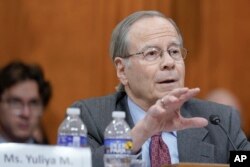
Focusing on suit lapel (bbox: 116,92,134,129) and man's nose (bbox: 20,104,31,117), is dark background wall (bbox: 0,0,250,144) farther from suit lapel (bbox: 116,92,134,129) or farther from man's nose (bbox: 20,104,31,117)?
suit lapel (bbox: 116,92,134,129)

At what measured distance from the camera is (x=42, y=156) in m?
1.77

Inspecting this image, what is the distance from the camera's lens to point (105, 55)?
4.29 metres

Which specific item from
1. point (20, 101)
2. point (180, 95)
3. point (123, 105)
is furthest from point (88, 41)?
point (180, 95)

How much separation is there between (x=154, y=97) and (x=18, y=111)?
112cm

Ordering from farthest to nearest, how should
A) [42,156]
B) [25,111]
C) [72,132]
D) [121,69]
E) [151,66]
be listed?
[25,111] → [121,69] → [151,66] → [72,132] → [42,156]

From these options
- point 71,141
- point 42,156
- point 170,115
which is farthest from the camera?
point 170,115

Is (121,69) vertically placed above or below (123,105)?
above

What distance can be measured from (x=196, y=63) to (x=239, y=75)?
1.13ft

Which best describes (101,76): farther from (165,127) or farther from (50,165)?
(50,165)

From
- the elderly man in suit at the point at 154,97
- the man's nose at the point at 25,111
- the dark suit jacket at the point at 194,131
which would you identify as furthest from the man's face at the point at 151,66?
the man's nose at the point at 25,111

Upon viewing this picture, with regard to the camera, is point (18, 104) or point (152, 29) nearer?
point (152, 29)

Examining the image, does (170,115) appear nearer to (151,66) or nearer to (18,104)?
(151,66)

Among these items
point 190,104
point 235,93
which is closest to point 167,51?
point 190,104

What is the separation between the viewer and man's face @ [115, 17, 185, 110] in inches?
105
